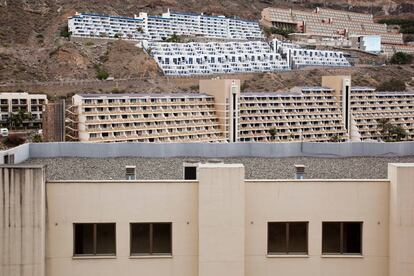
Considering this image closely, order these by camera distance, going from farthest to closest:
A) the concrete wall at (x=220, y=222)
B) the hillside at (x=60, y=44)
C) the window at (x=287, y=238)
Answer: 1. the hillside at (x=60, y=44)
2. the window at (x=287, y=238)
3. the concrete wall at (x=220, y=222)

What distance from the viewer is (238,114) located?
65.8m

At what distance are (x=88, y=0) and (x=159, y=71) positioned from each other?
133 feet

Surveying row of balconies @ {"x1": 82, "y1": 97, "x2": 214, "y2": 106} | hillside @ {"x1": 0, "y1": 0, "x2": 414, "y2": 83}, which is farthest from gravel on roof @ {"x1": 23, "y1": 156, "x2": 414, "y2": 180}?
hillside @ {"x1": 0, "y1": 0, "x2": 414, "y2": 83}

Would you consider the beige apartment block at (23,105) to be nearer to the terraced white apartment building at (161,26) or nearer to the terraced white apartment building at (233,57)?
the terraced white apartment building at (233,57)

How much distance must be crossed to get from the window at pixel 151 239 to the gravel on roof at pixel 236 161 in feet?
6.42

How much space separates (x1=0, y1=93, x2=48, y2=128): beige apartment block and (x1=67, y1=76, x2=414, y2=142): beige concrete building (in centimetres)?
809

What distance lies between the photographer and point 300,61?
106 meters

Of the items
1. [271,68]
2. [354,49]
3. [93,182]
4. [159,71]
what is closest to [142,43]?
[159,71]

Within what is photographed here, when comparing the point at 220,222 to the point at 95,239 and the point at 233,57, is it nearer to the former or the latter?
the point at 95,239

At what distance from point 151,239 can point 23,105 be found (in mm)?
58515

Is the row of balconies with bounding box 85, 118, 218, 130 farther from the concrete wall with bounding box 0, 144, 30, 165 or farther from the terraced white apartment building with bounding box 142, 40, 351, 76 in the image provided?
the concrete wall with bounding box 0, 144, 30, 165

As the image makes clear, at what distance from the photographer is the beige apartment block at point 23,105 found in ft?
208

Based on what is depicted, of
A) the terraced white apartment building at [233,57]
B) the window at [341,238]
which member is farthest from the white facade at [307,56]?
the window at [341,238]

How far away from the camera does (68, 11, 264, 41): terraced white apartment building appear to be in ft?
330
